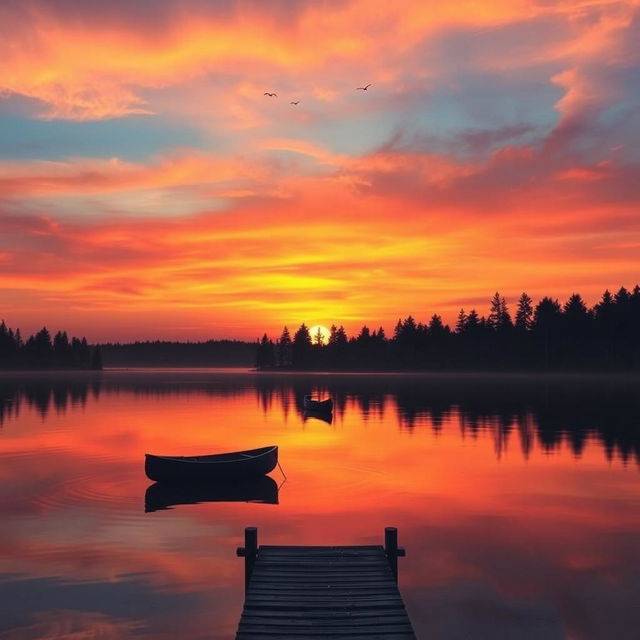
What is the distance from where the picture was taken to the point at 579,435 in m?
61.1

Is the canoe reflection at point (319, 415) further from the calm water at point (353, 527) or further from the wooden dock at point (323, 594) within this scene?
the wooden dock at point (323, 594)

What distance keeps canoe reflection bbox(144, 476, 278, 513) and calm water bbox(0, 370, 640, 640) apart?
0.97 ft

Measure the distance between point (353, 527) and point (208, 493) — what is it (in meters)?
11.1

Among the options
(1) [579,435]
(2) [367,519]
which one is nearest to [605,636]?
(2) [367,519]

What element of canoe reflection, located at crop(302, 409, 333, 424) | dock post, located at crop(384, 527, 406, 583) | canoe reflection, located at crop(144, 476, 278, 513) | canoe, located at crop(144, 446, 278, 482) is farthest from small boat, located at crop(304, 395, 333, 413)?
dock post, located at crop(384, 527, 406, 583)

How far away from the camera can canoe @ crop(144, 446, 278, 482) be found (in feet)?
124

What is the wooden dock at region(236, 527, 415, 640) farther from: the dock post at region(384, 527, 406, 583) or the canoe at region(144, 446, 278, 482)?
the canoe at region(144, 446, 278, 482)

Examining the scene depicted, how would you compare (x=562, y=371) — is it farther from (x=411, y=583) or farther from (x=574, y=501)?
(x=411, y=583)

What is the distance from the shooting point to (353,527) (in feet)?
94.2

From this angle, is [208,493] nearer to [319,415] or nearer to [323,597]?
[323,597]

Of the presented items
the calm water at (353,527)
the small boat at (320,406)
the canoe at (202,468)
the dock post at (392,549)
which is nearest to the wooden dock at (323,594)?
the dock post at (392,549)

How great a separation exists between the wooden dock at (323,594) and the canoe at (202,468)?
717 inches

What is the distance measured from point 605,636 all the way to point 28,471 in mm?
36835

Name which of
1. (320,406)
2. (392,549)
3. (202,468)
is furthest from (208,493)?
(320,406)
